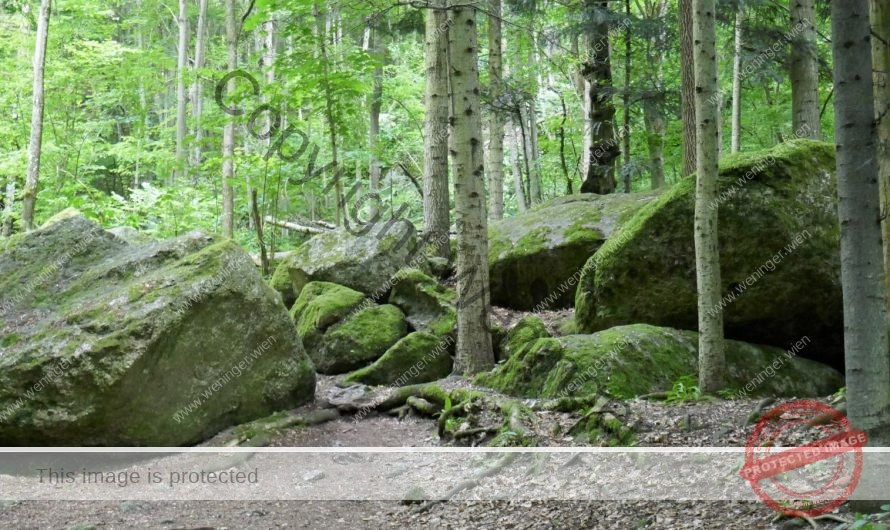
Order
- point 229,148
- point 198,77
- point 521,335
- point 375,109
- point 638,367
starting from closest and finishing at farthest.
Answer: point 638,367
point 521,335
point 198,77
point 229,148
point 375,109

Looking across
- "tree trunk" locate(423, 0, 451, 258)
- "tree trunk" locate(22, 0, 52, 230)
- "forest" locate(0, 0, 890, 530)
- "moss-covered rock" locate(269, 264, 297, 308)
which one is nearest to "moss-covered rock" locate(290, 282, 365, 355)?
"forest" locate(0, 0, 890, 530)

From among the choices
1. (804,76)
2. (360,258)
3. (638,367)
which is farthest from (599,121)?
(638,367)

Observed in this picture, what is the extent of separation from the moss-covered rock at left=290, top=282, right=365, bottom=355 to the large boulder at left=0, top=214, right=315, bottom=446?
195cm

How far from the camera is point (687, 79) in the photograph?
1023cm

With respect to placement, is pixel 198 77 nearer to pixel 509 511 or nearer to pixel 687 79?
pixel 687 79

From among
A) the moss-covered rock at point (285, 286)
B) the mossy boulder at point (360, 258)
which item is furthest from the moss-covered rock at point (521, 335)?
the moss-covered rock at point (285, 286)

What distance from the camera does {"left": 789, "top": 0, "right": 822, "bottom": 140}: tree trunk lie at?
10586 mm

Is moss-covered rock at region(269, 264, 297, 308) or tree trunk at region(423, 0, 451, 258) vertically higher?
tree trunk at region(423, 0, 451, 258)

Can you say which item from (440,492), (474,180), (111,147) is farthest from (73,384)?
(111,147)

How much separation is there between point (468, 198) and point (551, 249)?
7.77 feet

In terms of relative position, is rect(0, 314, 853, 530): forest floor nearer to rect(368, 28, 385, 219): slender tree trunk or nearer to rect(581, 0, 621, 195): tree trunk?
rect(581, 0, 621, 195): tree trunk

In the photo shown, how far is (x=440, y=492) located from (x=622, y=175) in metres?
9.31

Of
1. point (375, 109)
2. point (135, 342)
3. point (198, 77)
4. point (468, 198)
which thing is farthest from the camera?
point (375, 109)

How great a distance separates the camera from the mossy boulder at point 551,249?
32.6 feet
